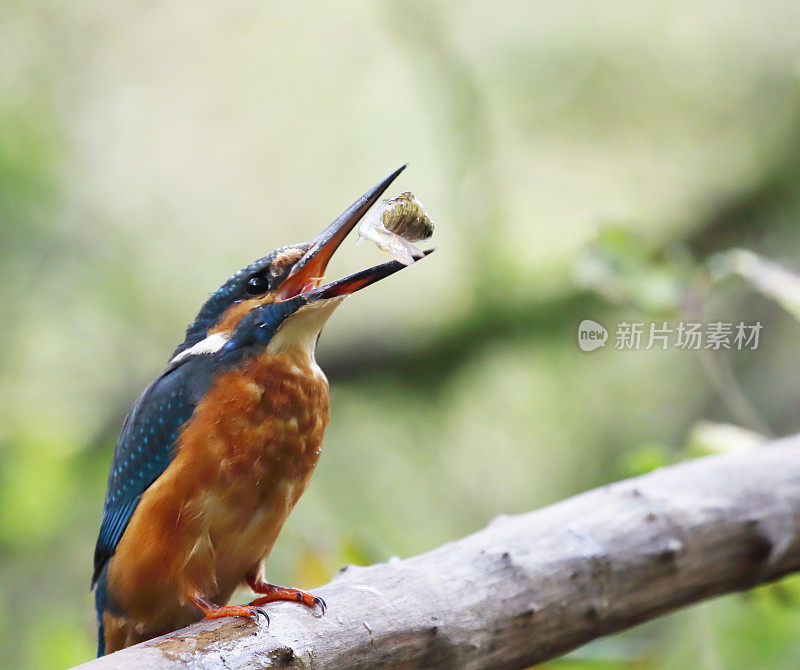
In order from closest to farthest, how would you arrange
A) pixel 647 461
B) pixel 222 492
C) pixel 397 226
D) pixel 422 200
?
pixel 397 226, pixel 222 492, pixel 647 461, pixel 422 200

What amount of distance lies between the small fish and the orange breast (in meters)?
0.36

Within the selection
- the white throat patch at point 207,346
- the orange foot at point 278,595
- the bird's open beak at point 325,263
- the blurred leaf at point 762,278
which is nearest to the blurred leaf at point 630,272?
the blurred leaf at point 762,278

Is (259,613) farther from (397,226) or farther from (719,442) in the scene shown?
(719,442)

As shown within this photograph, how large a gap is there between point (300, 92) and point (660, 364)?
7.12 ft

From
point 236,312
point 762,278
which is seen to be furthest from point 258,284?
point 762,278

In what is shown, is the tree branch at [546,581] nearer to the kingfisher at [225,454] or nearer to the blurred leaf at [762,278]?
the kingfisher at [225,454]

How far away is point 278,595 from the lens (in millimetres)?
1549

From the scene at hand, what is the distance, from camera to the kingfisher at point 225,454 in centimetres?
153

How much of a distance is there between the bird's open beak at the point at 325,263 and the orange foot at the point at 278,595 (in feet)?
1.68

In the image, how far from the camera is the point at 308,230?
3.86m

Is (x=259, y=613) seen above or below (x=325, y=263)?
below

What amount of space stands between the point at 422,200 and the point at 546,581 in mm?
2512

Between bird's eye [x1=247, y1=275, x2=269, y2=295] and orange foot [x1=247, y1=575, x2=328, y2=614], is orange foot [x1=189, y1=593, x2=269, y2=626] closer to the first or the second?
orange foot [x1=247, y1=575, x2=328, y2=614]

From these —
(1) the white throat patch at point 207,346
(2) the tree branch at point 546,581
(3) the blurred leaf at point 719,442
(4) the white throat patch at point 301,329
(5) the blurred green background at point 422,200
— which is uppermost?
(5) the blurred green background at point 422,200
